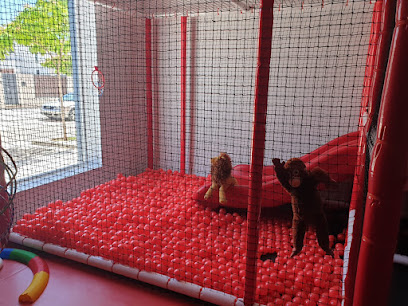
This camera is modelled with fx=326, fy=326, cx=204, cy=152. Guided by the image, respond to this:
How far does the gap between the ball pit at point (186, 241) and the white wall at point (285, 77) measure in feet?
2.09

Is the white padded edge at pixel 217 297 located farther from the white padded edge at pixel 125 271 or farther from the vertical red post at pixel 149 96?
the vertical red post at pixel 149 96

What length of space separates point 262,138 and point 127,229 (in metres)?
1.48

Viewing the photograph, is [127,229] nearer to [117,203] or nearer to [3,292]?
[117,203]

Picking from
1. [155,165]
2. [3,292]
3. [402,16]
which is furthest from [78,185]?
[402,16]

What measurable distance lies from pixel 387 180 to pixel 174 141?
10.9 ft

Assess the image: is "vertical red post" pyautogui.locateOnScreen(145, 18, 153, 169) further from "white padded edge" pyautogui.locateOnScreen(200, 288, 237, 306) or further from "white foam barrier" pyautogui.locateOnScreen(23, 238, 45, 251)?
"white padded edge" pyautogui.locateOnScreen(200, 288, 237, 306)

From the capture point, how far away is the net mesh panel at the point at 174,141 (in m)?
2.15

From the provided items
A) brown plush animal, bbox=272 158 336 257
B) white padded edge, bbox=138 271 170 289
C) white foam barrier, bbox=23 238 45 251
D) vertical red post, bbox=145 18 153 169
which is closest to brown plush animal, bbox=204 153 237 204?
white padded edge, bbox=138 271 170 289

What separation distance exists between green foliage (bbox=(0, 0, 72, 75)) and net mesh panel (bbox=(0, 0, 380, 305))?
0.02 m

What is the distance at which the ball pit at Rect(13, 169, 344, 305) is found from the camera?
1.86m

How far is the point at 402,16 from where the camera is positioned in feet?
2.89

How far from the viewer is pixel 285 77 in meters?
3.22

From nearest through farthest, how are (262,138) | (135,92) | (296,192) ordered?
(262,138), (296,192), (135,92)

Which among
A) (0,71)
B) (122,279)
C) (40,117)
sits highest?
(0,71)
